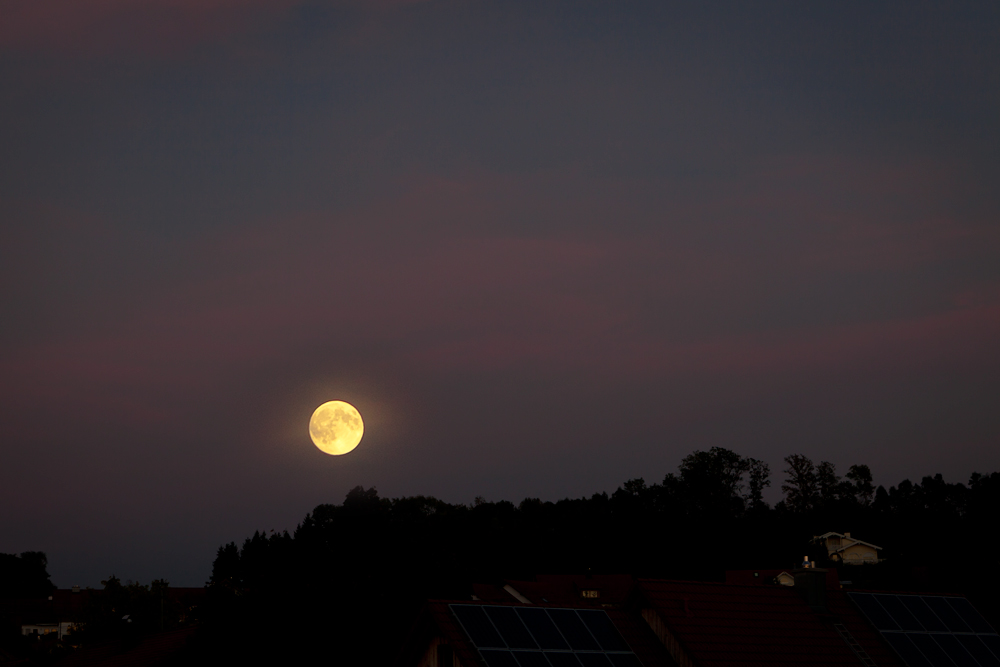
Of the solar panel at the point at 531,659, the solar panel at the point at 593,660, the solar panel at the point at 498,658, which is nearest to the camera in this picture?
the solar panel at the point at 498,658

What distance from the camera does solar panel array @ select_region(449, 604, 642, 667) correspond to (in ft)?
109

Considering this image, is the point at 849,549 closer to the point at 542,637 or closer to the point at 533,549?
the point at 533,549

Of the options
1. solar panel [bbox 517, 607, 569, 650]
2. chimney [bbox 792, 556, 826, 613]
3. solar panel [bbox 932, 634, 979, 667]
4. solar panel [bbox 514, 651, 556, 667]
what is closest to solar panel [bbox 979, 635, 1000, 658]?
solar panel [bbox 932, 634, 979, 667]

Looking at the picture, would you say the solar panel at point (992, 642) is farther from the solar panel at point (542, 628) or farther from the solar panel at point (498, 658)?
the solar panel at point (498, 658)

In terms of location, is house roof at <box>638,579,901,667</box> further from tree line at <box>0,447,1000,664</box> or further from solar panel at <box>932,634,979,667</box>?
tree line at <box>0,447,1000,664</box>

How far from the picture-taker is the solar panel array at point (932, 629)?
39.9 metres

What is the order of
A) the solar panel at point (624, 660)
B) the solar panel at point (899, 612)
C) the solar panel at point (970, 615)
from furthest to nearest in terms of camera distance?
the solar panel at point (970, 615), the solar panel at point (899, 612), the solar panel at point (624, 660)

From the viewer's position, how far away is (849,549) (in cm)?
14625

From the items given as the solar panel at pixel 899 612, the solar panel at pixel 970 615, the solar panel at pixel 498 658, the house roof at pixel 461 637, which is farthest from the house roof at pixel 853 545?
the solar panel at pixel 498 658

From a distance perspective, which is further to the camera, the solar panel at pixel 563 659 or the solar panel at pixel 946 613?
the solar panel at pixel 946 613

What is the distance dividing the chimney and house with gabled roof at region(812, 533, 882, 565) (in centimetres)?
10868

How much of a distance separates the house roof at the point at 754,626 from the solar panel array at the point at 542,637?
227cm

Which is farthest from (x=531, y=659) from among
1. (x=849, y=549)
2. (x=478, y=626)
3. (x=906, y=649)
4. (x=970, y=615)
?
(x=849, y=549)

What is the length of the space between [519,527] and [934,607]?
133779 millimetres
